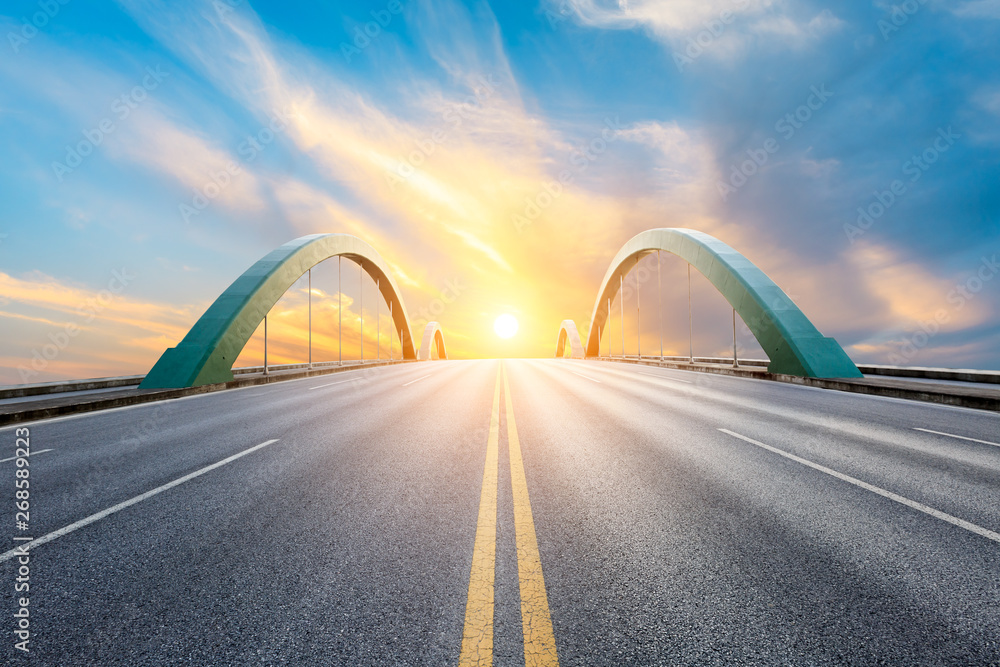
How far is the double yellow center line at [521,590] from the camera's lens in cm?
204

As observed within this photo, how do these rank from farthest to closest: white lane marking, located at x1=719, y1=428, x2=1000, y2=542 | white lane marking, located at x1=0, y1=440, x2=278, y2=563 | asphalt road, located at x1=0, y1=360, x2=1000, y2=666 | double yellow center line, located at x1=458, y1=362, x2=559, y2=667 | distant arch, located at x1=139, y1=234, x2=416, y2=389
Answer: distant arch, located at x1=139, y1=234, x2=416, y2=389 → white lane marking, located at x1=719, y1=428, x2=1000, y2=542 → white lane marking, located at x1=0, y1=440, x2=278, y2=563 → asphalt road, located at x1=0, y1=360, x2=1000, y2=666 → double yellow center line, located at x1=458, y1=362, x2=559, y2=667

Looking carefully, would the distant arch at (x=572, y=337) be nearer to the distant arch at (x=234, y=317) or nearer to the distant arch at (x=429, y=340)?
the distant arch at (x=429, y=340)

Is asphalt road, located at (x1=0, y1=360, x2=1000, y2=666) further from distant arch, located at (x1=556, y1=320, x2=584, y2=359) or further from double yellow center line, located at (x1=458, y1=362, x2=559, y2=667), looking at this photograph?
distant arch, located at (x1=556, y1=320, x2=584, y2=359)

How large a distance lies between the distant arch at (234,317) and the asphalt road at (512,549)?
9559 mm

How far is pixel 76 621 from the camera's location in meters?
2.42

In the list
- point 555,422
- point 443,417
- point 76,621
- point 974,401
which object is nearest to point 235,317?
point 443,417

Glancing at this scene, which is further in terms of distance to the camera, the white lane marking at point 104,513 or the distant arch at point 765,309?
the distant arch at point 765,309

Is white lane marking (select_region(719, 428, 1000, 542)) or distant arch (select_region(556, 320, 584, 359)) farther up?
distant arch (select_region(556, 320, 584, 359))

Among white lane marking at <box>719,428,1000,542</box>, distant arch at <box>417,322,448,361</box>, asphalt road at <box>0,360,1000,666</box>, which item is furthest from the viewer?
distant arch at <box>417,322,448,361</box>

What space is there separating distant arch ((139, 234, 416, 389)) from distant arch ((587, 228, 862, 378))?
864 inches

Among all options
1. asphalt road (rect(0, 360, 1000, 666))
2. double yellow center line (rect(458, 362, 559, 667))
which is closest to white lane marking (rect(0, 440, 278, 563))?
asphalt road (rect(0, 360, 1000, 666))

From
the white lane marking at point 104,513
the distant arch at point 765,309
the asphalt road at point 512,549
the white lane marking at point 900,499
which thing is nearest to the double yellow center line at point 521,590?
the asphalt road at point 512,549

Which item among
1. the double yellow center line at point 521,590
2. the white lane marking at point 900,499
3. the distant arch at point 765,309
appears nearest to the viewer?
the double yellow center line at point 521,590

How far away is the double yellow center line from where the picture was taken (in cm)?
Result: 204
